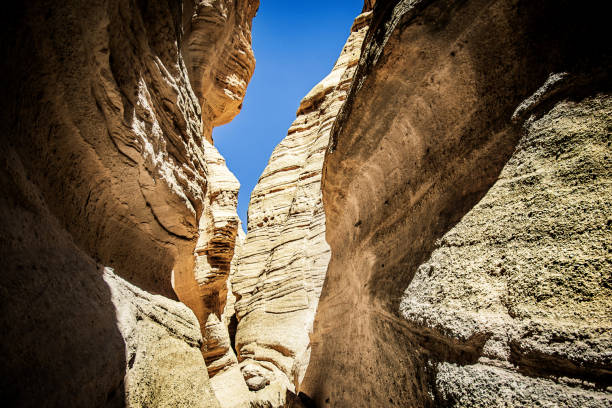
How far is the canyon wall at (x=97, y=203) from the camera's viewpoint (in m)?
1.31

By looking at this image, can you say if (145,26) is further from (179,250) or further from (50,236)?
(179,250)

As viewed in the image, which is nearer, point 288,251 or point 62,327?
point 62,327

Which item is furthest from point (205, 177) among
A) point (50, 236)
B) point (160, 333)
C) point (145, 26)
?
point (50, 236)

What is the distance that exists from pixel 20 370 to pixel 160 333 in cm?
141

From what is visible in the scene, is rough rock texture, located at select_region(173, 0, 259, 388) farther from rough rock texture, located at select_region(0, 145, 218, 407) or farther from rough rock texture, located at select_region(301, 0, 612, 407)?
rough rock texture, located at select_region(301, 0, 612, 407)

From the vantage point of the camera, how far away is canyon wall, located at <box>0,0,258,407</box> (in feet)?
4.31

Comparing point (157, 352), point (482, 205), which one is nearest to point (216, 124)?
point (157, 352)

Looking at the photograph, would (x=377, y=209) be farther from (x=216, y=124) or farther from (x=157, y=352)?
(x=216, y=124)

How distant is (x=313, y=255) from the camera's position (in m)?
6.49

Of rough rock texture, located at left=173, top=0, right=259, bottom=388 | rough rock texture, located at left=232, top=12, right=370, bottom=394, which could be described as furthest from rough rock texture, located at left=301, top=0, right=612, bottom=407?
rough rock texture, located at left=173, top=0, right=259, bottom=388

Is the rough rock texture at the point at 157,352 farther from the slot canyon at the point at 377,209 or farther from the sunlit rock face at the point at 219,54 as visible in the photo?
the sunlit rock face at the point at 219,54

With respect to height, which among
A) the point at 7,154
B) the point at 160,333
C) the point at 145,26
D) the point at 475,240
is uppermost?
the point at 145,26

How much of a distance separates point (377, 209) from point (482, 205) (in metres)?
1.14

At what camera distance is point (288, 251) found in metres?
7.17
